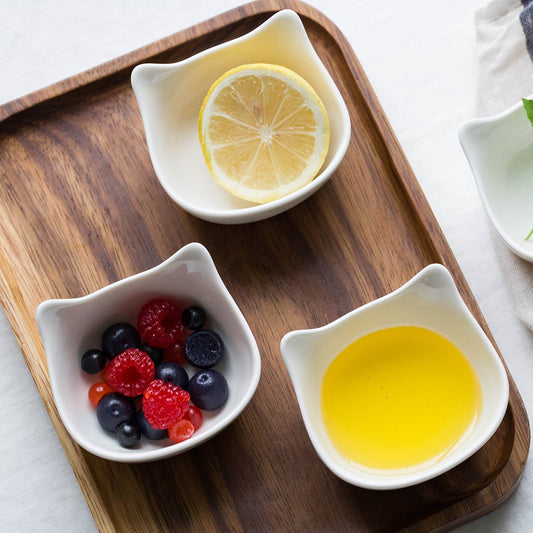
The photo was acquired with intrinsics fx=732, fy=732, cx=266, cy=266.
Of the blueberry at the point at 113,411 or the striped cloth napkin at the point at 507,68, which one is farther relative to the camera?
the striped cloth napkin at the point at 507,68

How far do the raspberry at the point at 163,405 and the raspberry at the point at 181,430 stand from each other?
0.01 meters

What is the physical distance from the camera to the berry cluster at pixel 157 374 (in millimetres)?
1396

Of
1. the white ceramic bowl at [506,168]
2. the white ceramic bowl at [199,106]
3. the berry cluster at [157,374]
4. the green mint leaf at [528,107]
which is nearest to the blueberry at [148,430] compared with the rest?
the berry cluster at [157,374]

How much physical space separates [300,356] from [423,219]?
39 cm

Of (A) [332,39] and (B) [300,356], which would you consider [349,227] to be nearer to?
(B) [300,356]

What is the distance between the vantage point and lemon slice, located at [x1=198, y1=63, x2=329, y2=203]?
1.51m

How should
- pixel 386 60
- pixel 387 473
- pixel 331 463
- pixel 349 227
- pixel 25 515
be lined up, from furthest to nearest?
pixel 386 60 → pixel 25 515 → pixel 349 227 → pixel 387 473 → pixel 331 463

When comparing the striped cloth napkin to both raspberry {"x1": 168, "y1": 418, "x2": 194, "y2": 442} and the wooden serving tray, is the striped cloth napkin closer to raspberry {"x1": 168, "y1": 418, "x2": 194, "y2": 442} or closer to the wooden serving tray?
the wooden serving tray

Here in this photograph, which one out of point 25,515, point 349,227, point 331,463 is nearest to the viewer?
point 331,463

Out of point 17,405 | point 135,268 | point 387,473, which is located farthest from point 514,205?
point 17,405

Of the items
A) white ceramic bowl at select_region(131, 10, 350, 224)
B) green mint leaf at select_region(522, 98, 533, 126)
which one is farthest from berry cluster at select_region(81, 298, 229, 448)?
green mint leaf at select_region(522, 98, 533, 126)

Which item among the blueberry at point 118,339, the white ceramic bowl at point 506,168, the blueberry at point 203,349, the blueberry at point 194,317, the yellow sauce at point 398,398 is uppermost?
the blueberry at point 118,339

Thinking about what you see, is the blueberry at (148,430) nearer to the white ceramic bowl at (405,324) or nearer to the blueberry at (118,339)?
the blueberry at (118,339)

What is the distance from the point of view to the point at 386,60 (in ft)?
5.87
